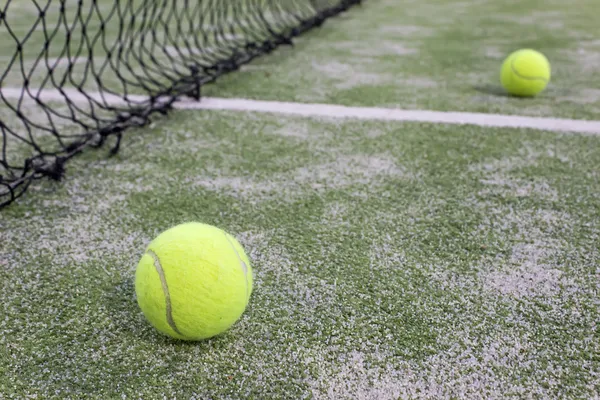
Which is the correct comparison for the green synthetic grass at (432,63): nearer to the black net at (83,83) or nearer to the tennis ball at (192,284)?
the black net at (83,83)

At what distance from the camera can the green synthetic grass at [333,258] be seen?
118cm

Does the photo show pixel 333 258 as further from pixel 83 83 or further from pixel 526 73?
pixel 526 73

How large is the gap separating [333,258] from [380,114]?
1.43m

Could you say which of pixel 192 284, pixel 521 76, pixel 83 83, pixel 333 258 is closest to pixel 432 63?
pixel 521 76

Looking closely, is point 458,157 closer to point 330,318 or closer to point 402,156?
point 402,156

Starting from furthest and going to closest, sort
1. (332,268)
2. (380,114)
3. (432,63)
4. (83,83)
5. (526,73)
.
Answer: (432,63) < (526,73) < (380,114) < (83,83) < (332,268)

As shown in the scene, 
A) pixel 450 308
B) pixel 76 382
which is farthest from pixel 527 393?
pixel 76 382

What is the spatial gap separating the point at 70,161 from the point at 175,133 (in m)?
0.51

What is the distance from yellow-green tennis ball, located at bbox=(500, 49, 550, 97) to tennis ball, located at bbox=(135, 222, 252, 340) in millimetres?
2406

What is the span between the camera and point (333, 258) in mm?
1598

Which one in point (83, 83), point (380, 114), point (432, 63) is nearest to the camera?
point (83, 83)

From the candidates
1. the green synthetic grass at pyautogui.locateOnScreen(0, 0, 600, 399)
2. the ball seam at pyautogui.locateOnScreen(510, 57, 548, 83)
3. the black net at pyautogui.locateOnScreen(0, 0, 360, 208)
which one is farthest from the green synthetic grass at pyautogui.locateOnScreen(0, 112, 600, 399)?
the ball seam at pyautogui.locateOnScreen(510, 57, 548, 83)

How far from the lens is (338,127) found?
2676 millimetres

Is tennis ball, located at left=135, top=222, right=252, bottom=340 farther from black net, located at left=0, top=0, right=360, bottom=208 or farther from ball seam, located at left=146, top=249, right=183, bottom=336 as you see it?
black net, located at left=0, top=0, right=360, bottom=208
